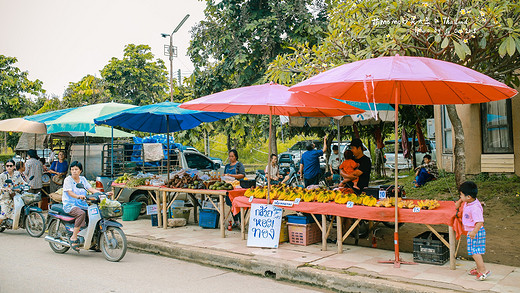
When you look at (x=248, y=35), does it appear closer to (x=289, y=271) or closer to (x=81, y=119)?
(x=81, y=119)

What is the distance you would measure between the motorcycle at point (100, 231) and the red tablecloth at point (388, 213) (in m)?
2.55

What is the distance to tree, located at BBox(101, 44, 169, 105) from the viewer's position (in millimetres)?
24016

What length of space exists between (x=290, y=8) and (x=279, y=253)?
1005 centimetres

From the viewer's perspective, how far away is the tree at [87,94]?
2058 cm

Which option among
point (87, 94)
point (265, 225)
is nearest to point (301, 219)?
point (265, 225)

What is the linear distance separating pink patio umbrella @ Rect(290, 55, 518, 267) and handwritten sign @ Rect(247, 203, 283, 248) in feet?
7.08

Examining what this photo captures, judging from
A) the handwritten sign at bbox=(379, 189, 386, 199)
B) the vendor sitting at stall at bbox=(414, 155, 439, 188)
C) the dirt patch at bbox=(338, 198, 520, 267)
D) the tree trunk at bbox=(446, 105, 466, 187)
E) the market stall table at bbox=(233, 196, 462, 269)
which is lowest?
the dirt patch at bbox=(338, 198, 520, 267)

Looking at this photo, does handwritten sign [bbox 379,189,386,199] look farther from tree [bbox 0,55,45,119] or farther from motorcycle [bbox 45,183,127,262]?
tree [bbox 0,55,45,119]

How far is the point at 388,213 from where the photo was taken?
255 inches

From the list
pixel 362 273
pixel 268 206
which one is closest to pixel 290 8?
pixel 268 206

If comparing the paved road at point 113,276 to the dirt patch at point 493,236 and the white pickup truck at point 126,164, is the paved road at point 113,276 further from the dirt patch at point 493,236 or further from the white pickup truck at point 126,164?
the white pickup truck at point 126,164

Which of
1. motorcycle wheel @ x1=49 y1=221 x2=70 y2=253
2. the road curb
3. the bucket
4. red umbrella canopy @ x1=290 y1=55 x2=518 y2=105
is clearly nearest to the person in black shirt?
red umbrella canopy @ x1=290 y1=55 x2=518 y2=105

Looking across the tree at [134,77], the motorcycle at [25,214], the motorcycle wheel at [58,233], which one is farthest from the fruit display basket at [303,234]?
the tree at [134,77]

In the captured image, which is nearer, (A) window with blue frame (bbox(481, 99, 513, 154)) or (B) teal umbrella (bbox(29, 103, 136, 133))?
(B) teal umbrella (bbox(29, 103, 136, 133))
